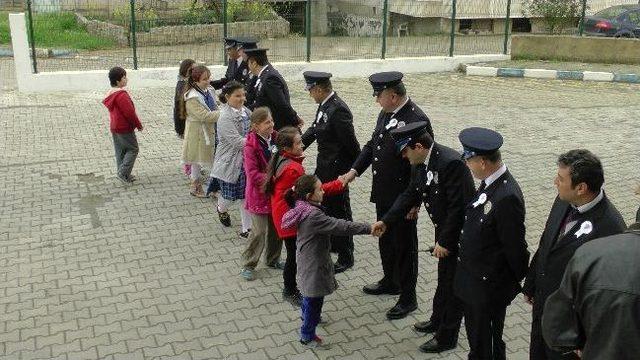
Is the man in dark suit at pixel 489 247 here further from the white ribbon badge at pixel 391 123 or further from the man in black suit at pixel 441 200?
the white ribbon badge at pixel 391 123

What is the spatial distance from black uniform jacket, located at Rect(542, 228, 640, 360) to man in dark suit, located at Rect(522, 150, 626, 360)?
0.66 meters

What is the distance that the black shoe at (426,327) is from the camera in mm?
5211

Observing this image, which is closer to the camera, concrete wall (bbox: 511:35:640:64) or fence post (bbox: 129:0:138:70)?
fence post (bbox: 129:0:138:70)

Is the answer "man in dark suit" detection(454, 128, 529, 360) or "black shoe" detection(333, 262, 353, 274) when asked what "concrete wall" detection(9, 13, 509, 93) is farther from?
"man in dark suit" detection(454, 128, 529, 360)

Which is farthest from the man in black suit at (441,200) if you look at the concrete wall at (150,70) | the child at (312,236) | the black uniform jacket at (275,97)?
the concrete wall at (150,70)

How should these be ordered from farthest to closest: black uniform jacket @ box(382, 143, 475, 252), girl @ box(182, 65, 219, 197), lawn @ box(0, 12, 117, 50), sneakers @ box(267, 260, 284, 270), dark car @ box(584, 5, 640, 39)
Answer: dark car @ box(584, 5, 640, 39) < lawn @ box(0, 12, 117, 50) < girl @ box(182, 65, 219, 197) < sneakers @ box(267, 260, 284, 270) < black uniform jacket @ box(382, 143, 475, 252)

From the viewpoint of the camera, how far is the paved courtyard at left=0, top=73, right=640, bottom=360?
5156 mm

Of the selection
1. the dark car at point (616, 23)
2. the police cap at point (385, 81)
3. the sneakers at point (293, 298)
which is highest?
the dark car at point (616, 23)

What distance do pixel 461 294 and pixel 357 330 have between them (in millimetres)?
1198

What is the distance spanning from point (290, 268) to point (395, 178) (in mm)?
1168

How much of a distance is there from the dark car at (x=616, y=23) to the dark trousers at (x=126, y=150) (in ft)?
47.3

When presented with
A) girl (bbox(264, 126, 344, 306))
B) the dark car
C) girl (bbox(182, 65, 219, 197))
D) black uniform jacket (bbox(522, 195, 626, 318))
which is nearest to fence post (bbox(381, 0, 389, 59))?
the dark car

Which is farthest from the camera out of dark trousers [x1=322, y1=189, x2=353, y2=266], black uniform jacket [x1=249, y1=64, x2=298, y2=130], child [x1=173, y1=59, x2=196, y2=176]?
child [x1=173, y1=59, x2=196, y2=176]

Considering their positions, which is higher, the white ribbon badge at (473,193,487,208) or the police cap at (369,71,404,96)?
the police cap at (369,71,404,96)
